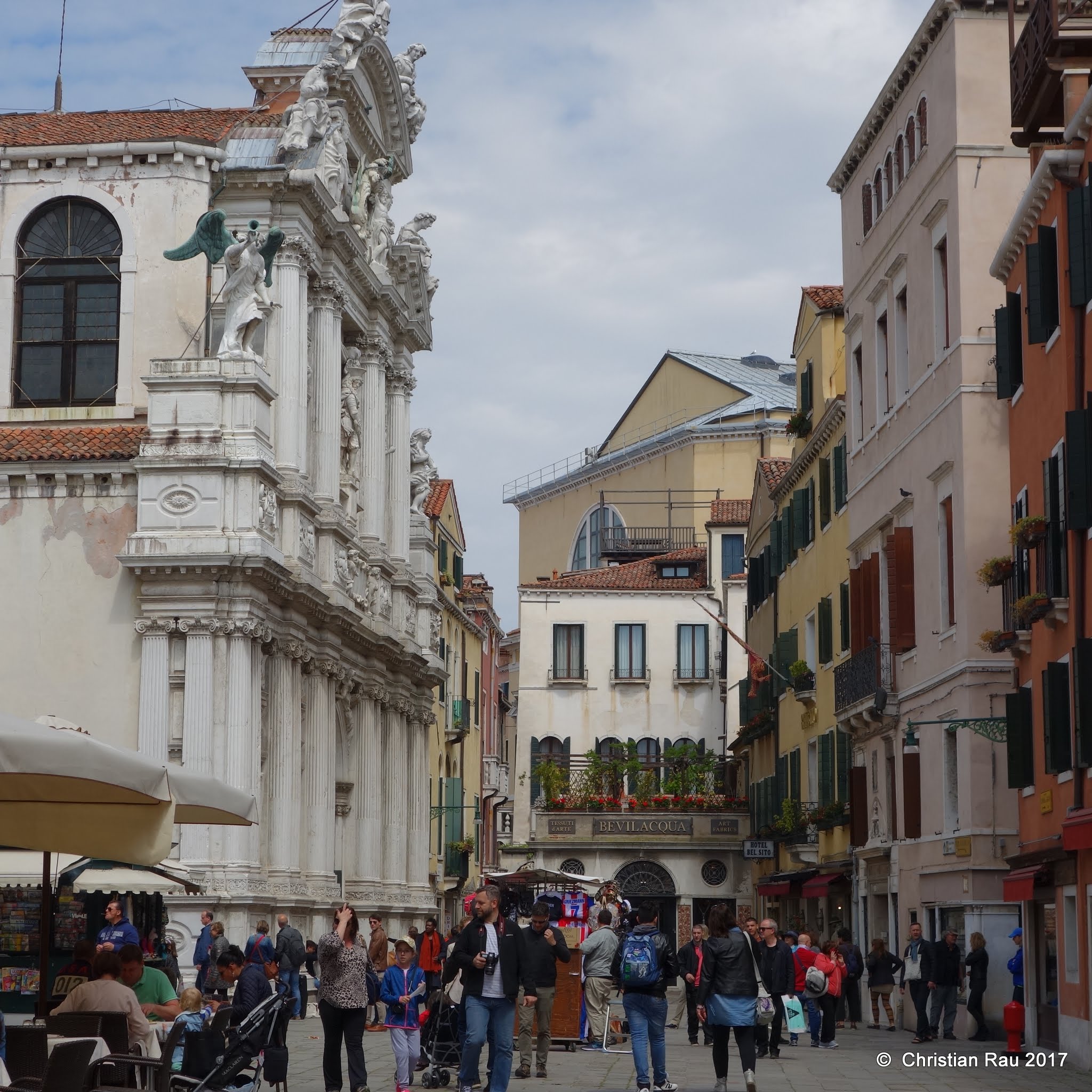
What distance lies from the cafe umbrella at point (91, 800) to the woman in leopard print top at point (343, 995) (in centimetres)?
121

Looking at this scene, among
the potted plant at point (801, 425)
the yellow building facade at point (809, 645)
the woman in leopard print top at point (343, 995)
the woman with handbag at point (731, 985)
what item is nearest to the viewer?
the woman in leopard print top at point (343, 995)

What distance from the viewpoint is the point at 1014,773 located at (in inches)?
925

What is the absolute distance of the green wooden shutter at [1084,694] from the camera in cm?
1952

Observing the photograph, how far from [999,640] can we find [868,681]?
9.12 meters

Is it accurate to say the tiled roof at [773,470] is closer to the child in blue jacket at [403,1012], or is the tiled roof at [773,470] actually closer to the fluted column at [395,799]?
the fluted column at [395,799]

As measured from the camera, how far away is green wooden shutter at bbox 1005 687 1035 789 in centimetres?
2314

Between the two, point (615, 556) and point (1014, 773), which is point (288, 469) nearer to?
point (1014, 773)

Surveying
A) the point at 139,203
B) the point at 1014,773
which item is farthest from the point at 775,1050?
the point at 139,203

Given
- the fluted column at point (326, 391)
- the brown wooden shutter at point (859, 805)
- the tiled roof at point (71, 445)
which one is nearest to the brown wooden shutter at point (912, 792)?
the brown wooden shutter at point (859, 805)

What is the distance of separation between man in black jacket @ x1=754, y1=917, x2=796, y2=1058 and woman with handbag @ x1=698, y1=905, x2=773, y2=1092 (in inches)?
266

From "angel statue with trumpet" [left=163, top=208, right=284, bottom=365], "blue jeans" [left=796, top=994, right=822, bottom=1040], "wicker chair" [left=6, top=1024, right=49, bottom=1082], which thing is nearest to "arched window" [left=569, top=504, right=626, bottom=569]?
"angel statue with trumpet" [left=163, top=208, right=284, bottom=365]

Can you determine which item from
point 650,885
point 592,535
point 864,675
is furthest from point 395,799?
point 592,535

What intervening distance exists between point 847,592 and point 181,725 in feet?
39.8

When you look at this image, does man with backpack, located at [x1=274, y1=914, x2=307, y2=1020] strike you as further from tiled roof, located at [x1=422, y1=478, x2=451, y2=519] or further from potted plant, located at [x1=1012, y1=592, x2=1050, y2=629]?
tiled roof, located at [x1=422, y1=478, x2=451, y2=519]
